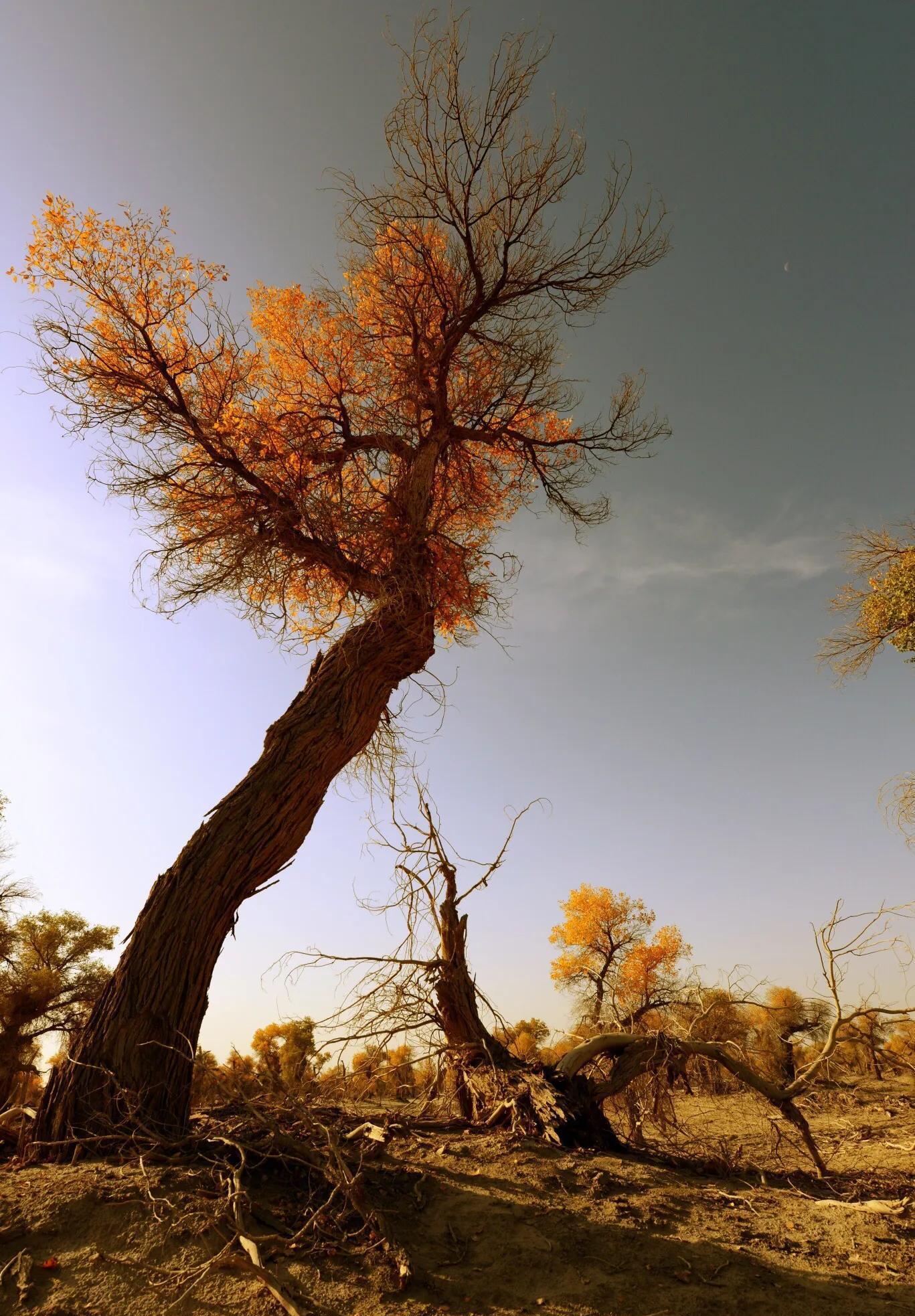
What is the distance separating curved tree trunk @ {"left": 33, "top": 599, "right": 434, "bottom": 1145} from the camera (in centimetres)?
362

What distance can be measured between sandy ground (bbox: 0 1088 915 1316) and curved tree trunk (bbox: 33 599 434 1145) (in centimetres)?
41

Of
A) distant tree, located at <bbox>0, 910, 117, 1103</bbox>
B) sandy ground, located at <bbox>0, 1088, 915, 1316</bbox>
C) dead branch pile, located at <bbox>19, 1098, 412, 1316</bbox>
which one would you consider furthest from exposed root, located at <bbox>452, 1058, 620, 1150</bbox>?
distant tree, located at <bbox>0, 910, 117, 1103</bbox>

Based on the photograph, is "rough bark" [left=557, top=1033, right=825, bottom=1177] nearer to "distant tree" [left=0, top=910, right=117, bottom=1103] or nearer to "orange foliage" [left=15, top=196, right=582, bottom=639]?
"orange foliage" [left=15, top=196, right=582, bottom=639]

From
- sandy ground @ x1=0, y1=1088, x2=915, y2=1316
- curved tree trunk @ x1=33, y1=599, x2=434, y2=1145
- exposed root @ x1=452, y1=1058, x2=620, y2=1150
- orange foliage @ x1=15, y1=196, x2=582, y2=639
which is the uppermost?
orange foliage @ x1=15, y1=196, x2=582, y2=639

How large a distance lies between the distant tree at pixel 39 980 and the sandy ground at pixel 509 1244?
12052 millimetres

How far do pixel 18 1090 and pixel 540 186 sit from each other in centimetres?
847

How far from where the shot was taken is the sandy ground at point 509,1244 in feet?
8.15

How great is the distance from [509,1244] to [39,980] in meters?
15.1

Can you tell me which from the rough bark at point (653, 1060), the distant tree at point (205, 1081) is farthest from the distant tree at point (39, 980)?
the rough bark at point (653, 1060)

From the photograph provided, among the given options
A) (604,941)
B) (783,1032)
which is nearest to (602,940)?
(604,941)

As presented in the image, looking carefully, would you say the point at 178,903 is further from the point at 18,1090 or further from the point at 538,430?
the point at 538,430

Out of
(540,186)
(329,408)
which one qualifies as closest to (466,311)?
(540,186)

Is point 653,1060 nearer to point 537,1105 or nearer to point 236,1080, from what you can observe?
point 537,1105

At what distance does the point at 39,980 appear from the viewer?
46.1 feet
